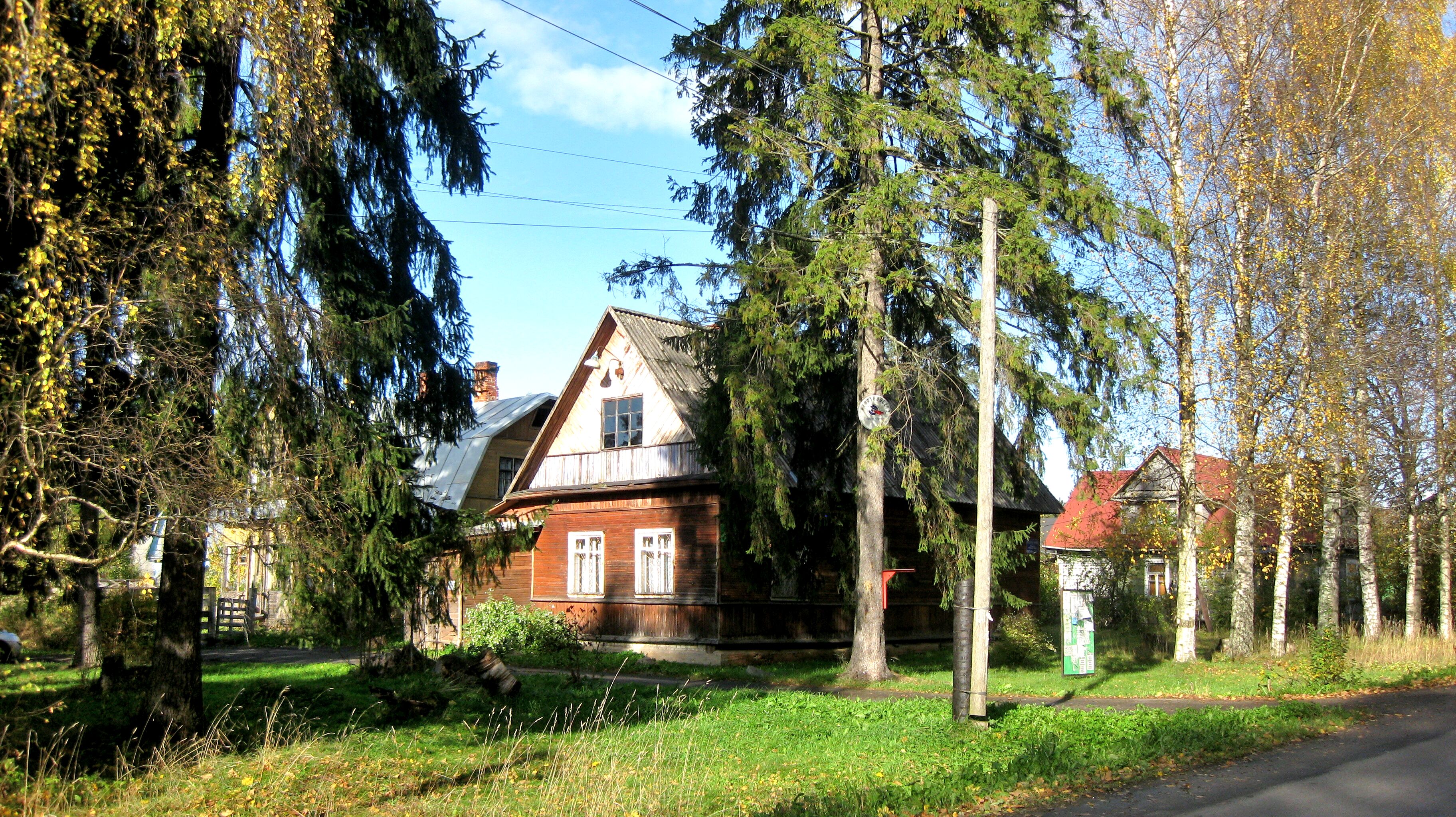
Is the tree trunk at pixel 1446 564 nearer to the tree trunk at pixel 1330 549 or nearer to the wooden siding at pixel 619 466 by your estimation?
the tree trunk at pixel 1330 549

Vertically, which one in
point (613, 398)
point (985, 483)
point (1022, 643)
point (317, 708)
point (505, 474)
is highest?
point (613, 398)

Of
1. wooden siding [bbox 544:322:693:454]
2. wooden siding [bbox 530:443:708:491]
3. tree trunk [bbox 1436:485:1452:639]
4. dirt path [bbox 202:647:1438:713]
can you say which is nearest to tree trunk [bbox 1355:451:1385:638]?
tree trunk [bbox 1436:485:1452:639]

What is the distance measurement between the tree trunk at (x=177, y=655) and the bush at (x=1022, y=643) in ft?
52.5

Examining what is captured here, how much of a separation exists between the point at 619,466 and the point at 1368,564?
721 inches

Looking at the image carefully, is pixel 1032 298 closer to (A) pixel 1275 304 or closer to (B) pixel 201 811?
(A) pixel 1275 304

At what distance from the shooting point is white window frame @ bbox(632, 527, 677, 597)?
78.0ft

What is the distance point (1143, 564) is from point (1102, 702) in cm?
1553

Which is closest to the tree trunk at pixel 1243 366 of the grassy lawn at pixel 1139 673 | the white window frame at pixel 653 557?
the grassy lawn at pixel 1139 673

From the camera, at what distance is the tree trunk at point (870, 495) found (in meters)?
18.2

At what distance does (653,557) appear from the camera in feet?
79.5

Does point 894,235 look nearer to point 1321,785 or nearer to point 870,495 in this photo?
point 870,495

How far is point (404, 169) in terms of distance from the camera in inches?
490

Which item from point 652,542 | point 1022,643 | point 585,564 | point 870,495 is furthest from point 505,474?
point 1022,643

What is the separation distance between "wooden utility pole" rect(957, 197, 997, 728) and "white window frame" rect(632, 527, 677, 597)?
12525 millimetres
